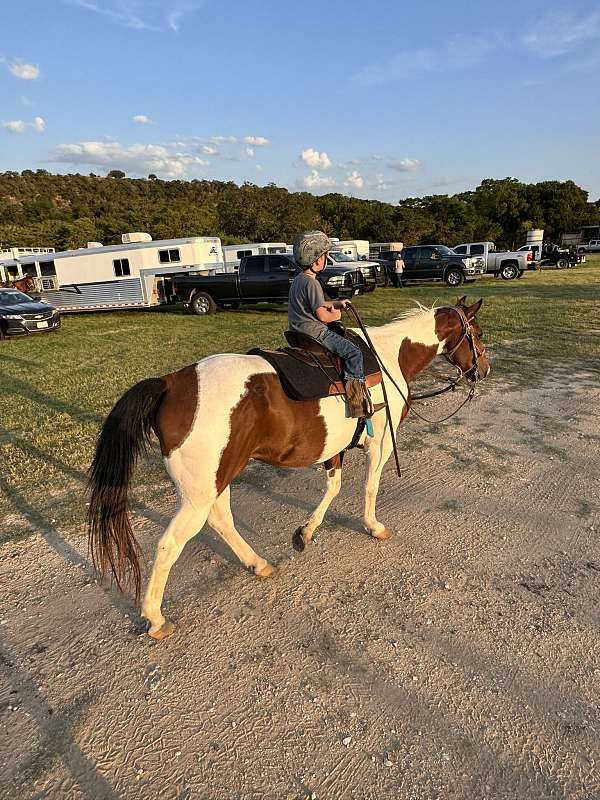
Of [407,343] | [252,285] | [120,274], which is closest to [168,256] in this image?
[120,274]

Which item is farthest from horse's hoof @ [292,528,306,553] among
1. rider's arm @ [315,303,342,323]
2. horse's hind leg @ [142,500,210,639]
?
rider's arm @ [315,303,342,323]

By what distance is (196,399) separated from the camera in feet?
9.42

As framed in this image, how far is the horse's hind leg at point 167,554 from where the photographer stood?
113 inches

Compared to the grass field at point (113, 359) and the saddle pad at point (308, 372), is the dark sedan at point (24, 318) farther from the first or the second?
the saddle pad at point (308, 372)

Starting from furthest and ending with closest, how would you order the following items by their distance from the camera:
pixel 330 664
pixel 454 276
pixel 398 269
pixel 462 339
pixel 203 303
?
pixel 398 269
pixel 454 276
pixel 203 303
pixel 462 339
pixel 330 664

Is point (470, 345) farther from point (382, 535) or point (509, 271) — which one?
point (509, 271)

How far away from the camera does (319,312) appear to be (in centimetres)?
334

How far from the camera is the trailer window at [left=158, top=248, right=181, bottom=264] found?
19875 mm

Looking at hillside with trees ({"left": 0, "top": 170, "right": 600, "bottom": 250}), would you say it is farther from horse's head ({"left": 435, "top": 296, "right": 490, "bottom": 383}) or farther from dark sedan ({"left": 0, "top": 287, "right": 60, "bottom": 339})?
horse's head ({"left": 435, "top": 296, "right": 490, "bottom": 383})

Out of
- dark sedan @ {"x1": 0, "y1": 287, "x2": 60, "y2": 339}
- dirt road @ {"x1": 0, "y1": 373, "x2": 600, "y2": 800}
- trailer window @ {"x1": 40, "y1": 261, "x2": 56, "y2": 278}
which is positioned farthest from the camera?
trailer window @ {"x1": 40, "y1": 261, "x2": 56, "y2": 278}

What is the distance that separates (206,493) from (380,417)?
65.2 inches

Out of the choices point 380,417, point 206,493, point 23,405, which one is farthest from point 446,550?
point 23,405

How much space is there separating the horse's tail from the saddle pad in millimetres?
805

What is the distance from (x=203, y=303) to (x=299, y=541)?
51.1 feet
